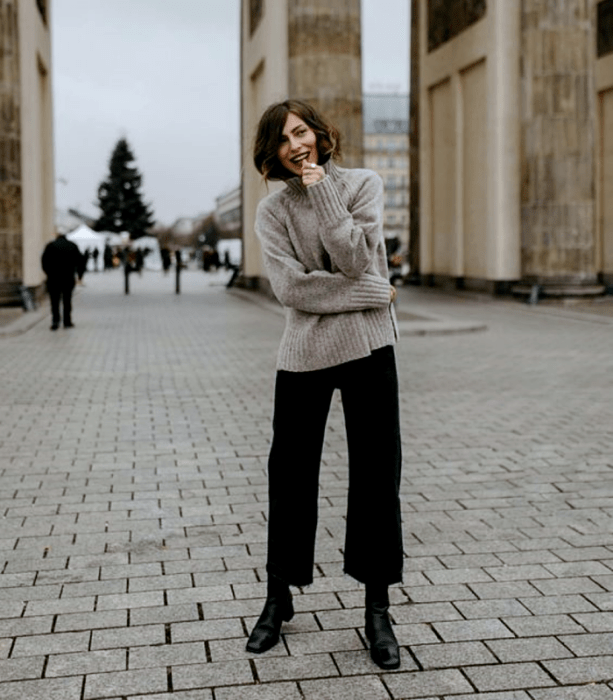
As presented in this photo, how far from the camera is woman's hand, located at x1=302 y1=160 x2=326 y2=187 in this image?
3.77m

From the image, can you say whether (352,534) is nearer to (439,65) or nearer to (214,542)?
(214,542)

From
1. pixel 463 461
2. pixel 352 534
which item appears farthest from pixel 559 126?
pixel 352 534

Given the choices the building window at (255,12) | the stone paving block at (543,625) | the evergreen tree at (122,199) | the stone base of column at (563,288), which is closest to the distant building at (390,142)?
the evergreen tree at (122,199)

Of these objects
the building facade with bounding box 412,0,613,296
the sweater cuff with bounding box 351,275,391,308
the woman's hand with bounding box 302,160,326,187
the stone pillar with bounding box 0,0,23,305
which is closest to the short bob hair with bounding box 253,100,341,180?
the woman's hand with bounding box 302,160,326,187

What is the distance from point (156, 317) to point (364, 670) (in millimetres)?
19634

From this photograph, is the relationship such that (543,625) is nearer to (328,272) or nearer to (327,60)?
(328,272)

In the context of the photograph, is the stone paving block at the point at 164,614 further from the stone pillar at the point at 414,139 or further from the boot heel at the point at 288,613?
the stone pillar at the point at 414,139

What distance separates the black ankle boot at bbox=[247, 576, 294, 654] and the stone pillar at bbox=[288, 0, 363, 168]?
19.7 meters

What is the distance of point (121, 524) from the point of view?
575 cm

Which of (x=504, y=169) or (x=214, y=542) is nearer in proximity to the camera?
(x=214, y=542)

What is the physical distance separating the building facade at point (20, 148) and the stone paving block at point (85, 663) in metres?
19.3

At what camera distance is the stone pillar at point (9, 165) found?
22344 millimetres

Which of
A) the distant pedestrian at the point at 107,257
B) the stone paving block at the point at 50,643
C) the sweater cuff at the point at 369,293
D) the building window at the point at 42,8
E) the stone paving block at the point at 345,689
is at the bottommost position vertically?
the stone paving block at the point at 345,689

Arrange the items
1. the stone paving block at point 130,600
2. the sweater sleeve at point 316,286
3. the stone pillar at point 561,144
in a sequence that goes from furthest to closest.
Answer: the stone pillar at point 561,144 → the stone paving block at point 130,600 → the sweater sleeve at point 316,286
